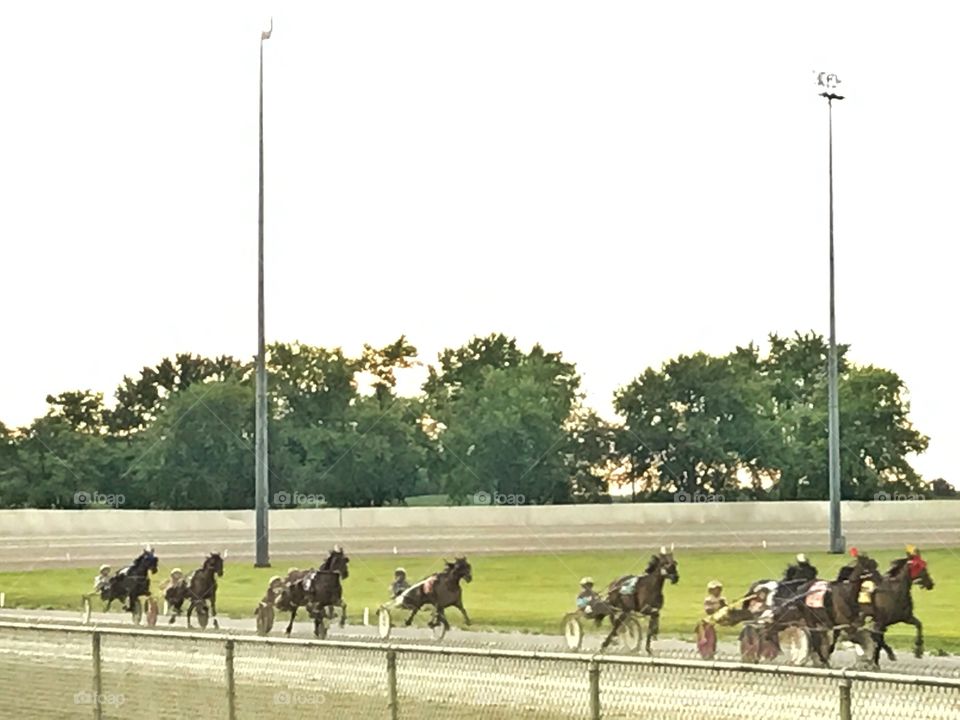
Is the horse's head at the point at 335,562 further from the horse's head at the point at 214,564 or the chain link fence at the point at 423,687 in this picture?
the chain link fence at the point at 423,687

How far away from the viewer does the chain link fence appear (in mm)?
13445

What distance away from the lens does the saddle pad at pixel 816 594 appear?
24.7 m

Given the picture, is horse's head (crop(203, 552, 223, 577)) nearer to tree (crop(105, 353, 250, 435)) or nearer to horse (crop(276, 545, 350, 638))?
horse (crop(276, 545, 350, 638))

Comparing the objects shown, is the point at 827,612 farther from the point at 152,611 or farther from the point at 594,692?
the point at 152,611

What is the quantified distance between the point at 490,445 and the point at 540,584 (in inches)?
1688

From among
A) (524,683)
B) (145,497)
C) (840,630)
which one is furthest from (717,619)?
(145,497)

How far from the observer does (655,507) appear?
7525cm

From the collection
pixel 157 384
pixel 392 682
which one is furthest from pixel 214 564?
pixel 157 384

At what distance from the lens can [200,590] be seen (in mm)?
35188

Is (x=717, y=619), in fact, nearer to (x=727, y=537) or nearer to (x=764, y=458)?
(x=727, y=537)

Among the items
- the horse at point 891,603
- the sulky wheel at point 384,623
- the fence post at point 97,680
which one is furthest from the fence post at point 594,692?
the sulky wheel at point 384,623

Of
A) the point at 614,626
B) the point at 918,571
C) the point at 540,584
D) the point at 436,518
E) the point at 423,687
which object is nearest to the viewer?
the point at 423,687

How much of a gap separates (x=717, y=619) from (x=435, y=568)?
100 feet

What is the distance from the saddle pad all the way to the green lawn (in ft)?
21.4
